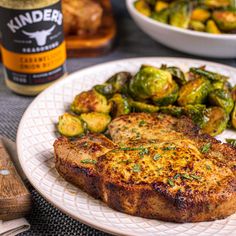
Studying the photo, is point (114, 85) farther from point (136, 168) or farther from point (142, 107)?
point (136, 168)

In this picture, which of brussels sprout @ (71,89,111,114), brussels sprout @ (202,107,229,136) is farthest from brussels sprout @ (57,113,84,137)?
brussels sprout @ (202,107,229,136)

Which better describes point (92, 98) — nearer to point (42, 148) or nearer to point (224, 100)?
point (42, 148)

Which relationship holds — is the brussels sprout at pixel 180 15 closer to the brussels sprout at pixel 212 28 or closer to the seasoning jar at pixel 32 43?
the brussels sprout at pixel 212 28

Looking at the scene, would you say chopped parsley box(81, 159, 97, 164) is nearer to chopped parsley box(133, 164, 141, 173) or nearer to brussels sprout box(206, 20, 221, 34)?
chopped parsley box(133, 164, 141, 173)

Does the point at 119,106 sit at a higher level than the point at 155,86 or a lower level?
lower

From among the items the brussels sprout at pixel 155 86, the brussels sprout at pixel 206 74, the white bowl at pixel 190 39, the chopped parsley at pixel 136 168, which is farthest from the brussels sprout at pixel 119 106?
the white bowl at pixel 190 39

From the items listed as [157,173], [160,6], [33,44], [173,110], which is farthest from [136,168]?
[160,6]
